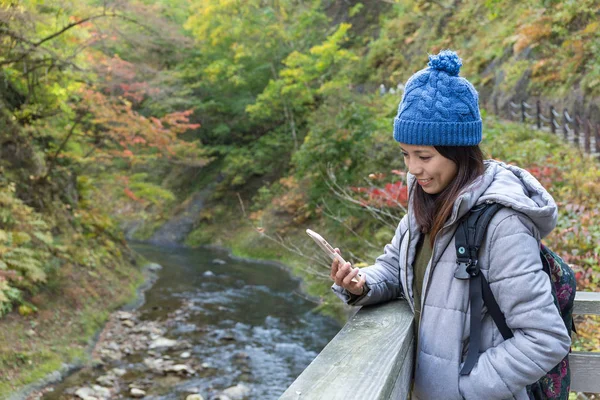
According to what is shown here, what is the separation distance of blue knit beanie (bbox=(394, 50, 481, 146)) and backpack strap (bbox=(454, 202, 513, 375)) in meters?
0.26

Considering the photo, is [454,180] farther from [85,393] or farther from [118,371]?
[118,371]

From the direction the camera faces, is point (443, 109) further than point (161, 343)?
No

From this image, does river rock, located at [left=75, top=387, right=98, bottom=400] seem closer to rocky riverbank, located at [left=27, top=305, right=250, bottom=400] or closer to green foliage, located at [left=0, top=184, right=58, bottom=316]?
rocky riverbank, located at [left=27, top=305, right=250, bottom=400]

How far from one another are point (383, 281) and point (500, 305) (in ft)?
1.72

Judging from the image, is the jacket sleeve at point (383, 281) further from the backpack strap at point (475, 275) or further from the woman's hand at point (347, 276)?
the backpack strap at point (475, 275)

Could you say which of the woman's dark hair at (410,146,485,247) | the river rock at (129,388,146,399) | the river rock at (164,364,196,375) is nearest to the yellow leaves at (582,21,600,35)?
the river rock at (164,364,196,375)

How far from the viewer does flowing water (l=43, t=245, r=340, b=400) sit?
26.8 ft

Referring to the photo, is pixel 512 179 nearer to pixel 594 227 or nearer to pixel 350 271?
pixel 350 271

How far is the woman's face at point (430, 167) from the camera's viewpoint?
71.3 inches

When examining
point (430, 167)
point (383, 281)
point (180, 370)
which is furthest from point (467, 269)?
point (180, 370)

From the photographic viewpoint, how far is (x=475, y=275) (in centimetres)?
161

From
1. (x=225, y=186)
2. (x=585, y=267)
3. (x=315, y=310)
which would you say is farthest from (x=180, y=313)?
(x=225, y=186)

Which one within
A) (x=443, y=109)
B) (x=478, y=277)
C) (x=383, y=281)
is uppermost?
(x=443, y=109)

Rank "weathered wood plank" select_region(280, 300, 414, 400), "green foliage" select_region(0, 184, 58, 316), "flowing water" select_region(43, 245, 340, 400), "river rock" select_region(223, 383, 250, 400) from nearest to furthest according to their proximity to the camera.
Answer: "weathered wood plank" select_region(280, 300, 414, 400)
"river rock" select_region(223, 383, 250, 400)
"flowing water" select_region(43, 245, 340, 400)
"green foliage" select_region(0, 184, 58, 316)
